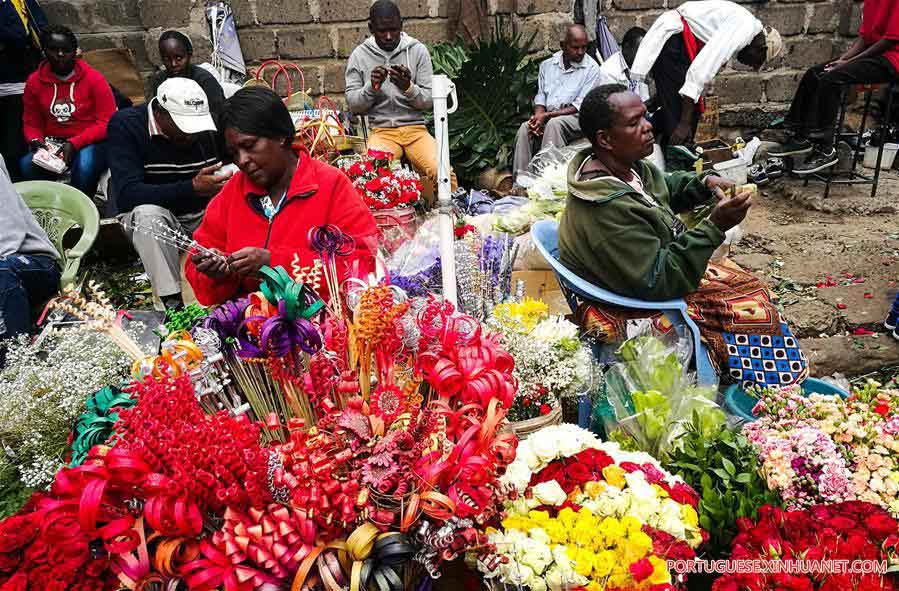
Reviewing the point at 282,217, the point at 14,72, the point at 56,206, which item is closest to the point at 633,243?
the point at 282,217

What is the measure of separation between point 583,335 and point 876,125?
6.80 meters

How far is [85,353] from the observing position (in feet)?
7.96

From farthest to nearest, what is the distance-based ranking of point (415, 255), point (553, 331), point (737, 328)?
1. point (415, 255)
2. point (737, 328)
3. point (553, 331)

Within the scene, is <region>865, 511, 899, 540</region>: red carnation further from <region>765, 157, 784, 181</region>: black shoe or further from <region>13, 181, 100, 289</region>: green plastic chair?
<region>765, 157, 784, 181</region>: black shoe

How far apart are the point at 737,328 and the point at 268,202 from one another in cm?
207

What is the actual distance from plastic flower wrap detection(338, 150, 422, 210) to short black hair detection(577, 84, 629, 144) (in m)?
2.30

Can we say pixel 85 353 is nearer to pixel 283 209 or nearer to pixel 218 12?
pixel 283 209

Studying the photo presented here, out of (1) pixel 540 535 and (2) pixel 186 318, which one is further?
(2) pixel 186 318

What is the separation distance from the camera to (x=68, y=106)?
549cm

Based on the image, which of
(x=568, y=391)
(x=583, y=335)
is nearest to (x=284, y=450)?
(x=568, y=391)

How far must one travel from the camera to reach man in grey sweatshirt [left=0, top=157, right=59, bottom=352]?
10.3ft

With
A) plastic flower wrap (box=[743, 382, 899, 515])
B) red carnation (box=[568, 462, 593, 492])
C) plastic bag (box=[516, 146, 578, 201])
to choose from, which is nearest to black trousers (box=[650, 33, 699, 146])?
plastic bag (box=[516, 146, 578, 201])

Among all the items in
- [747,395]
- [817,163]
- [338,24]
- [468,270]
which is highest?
[338,24]

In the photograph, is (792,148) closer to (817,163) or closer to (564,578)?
(817,163)
